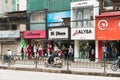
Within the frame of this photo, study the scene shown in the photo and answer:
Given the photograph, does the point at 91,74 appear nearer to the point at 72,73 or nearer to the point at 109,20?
the point at 72,73

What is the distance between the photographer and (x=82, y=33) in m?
40.9

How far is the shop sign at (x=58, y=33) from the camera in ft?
141

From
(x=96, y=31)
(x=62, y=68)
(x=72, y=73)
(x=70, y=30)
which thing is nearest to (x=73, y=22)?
(x=70, y=30)

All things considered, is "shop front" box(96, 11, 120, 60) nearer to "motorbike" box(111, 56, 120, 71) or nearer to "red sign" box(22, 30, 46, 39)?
"red sign" box(22, 30, 46, 39)

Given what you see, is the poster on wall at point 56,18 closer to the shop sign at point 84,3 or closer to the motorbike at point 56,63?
the shop sign at point 84,3

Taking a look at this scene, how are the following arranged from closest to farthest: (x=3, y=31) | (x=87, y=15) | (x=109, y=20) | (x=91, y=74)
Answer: (x=91, y=74) < (x=109, y=20) < (x=87, y=15) < (x=3, y=31)

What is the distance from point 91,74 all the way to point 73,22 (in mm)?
16529

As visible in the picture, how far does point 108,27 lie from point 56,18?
8646 mm

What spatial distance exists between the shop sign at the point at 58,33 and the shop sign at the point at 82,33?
116cm

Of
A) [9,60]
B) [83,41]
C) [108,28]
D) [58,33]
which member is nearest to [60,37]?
[58,33]

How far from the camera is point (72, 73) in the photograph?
1092 inches

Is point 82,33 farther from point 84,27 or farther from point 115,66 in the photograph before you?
point 115,66

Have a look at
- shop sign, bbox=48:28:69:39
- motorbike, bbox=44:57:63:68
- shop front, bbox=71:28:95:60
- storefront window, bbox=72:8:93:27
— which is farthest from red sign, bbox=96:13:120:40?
motorbike, bbox=44:57:63:68

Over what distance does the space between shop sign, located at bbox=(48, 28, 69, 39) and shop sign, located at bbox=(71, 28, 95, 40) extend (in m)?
1.16
